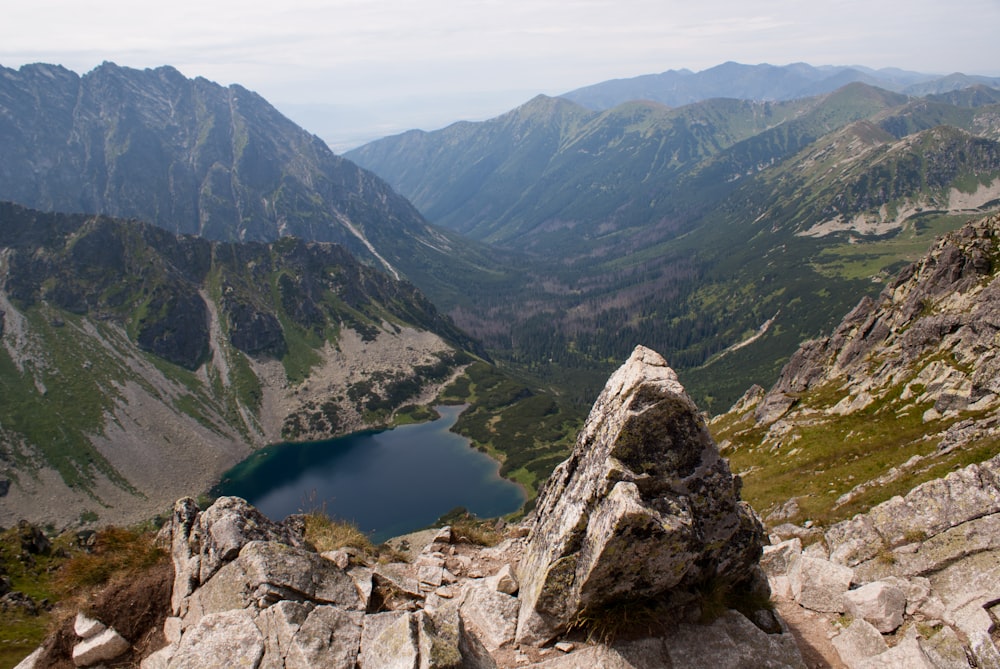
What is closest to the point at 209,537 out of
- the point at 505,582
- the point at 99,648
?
the point at 99,648

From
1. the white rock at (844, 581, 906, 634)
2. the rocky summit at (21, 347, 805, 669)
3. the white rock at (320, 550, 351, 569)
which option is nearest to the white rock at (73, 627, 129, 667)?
the rocky summit at (21, 347, 805, 669)

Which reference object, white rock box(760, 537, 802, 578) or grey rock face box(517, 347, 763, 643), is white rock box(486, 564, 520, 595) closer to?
grey rock face box(517, 347, 763, 643)

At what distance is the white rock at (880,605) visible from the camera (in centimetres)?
Answer: 1547

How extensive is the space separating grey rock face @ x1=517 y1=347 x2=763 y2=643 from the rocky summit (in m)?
0.04

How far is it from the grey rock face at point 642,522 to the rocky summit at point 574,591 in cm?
4

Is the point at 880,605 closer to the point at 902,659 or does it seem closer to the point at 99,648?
the point at 902,659

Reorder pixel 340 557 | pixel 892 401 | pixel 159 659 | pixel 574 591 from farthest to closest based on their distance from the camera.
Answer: pixel 892 401 → pixel 340 557 → pixel 574 591 → pixel 159 659

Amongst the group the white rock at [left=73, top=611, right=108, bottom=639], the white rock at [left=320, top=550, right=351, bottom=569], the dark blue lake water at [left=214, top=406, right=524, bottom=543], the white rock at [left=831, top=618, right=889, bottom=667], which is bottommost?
the dark blue lake water at [left=214, top=406, right=524, bottom=543]

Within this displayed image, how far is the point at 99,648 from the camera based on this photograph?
1419 cm

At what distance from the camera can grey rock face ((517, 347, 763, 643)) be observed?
13.0 metres

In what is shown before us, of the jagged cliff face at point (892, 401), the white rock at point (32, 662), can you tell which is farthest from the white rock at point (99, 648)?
the jagged cliff face at point (892, 401)

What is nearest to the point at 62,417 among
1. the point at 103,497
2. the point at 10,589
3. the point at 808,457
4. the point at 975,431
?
the point at 103,497

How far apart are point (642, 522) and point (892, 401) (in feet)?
195

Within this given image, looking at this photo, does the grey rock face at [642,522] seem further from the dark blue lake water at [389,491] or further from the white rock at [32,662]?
the dark blue lake water at [389,491]
